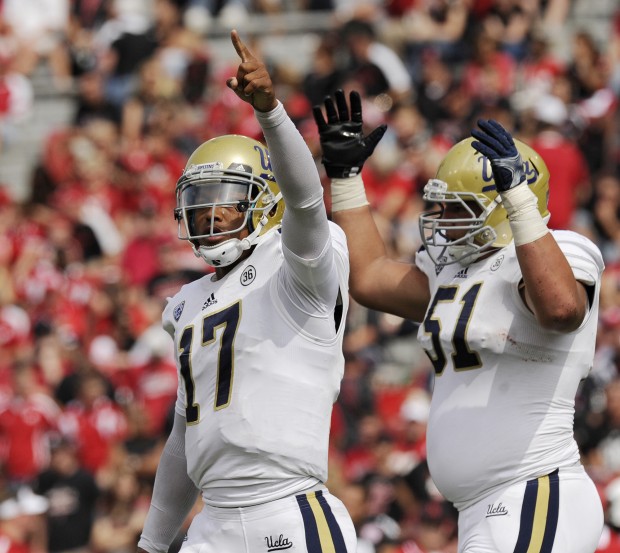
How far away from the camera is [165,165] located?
12.7m

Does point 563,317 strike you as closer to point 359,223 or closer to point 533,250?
point 533,250

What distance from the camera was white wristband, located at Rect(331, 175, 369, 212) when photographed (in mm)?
5809

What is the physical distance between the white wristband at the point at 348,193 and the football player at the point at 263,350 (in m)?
0.90

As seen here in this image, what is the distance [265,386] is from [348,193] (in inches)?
56.2

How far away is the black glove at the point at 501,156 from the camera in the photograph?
484 centimetres

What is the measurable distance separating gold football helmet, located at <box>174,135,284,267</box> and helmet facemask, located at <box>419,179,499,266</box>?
2.04 ft

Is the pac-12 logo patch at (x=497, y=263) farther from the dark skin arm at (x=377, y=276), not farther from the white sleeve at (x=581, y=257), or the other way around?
the dark skin arm at (x=377, y=276)

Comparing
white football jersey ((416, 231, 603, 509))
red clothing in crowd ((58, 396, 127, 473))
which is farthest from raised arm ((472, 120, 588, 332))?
red clothing in crowd ((58, 396, 127, 473))

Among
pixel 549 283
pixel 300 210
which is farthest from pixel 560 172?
pixel 300 210

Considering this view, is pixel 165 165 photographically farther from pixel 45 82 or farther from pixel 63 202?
pixel 45 82

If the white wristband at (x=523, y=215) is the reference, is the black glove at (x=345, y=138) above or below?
above

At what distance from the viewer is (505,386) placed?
16.3ft

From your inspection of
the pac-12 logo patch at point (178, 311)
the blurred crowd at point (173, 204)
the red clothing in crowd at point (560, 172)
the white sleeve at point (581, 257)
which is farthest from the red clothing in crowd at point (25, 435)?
the white sleeve at point (581, 257)

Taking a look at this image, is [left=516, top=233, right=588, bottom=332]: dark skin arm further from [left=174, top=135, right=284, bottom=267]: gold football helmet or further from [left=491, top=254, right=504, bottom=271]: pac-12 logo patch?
[left=174, top=135, right=284, bottom=267]: gold football helmet
